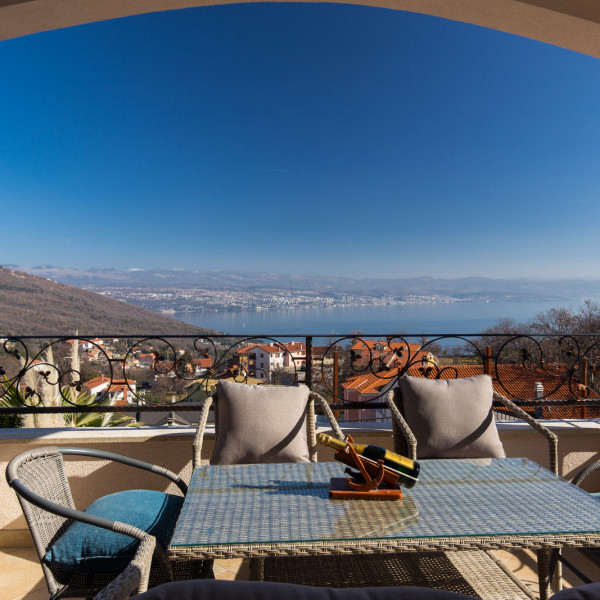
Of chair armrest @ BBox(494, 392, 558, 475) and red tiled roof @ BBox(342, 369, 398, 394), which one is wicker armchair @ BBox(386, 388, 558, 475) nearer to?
chair armrest @ BBox(494, 392, 558, 475)

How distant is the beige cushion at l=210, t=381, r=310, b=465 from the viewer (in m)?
2.21

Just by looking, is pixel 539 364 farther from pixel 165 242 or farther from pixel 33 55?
pixel 165 242

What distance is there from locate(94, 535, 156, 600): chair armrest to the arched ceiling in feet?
9.07

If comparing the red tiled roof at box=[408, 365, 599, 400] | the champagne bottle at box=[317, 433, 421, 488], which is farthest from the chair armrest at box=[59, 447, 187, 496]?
the red tiled roof at box=[408, 365, 599, 400]

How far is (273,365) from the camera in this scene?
3.08 meters

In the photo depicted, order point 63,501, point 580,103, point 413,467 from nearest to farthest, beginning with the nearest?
point 413,467 < point 63,501 < point 580,103

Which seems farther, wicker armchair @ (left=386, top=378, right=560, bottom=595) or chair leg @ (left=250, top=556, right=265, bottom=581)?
wicker armchair @ (left=386, top=378, right=560, bottom=595)

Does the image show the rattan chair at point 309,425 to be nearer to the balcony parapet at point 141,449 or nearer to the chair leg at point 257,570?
the balcony parapet at point 141,449

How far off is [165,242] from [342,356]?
3504 centimetres

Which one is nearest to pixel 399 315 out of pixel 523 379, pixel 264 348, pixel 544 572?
pixel 523 379

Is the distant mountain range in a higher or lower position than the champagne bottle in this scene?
higher

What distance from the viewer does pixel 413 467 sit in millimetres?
1582

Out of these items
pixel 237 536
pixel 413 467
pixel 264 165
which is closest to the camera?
pixel 237 536

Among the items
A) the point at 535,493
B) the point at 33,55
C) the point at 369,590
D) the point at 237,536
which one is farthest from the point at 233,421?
the point at 33,55
